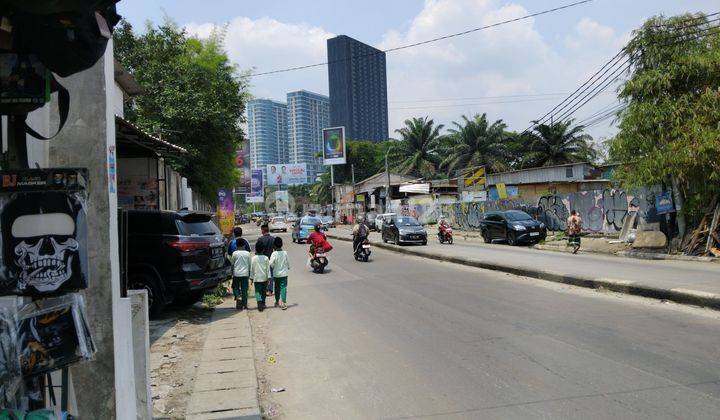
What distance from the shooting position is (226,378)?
6.12m

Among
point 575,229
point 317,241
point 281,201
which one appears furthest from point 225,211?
point 281,201

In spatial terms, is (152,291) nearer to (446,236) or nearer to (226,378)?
(226,378)

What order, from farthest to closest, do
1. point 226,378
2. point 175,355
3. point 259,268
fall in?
point 259,268
point 175,355
point 226,378

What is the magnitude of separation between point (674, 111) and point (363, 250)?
35.9 ft

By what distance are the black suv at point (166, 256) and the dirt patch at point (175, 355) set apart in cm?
58

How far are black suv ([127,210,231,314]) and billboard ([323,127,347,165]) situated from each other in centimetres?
6520

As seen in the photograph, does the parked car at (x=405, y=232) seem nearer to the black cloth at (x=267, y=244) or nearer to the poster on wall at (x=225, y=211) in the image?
the poster on wall at (x=225, y=211)

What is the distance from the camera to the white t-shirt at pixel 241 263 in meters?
11.2

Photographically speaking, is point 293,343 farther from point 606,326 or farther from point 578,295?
point 578,295

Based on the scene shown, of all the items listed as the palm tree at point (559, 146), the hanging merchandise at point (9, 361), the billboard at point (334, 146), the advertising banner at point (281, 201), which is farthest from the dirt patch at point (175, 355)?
the advertising banner at point (281, 201)

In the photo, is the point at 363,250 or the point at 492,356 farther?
the point at 363,250

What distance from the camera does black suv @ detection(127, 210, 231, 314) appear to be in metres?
9.88

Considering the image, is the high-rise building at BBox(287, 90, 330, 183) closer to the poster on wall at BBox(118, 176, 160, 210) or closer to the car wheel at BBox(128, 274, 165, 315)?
the poster on wall at BBox(118, 176, 160, 210)

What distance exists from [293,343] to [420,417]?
363 centimetres
